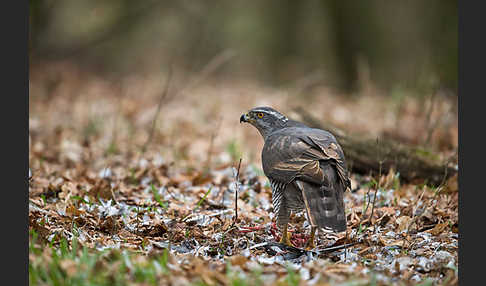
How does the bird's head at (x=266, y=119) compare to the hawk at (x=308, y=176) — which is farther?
the bird's head at (x=266, y=119)

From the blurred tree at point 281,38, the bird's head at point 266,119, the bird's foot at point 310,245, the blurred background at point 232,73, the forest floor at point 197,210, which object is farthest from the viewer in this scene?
the blurred tree at point 281,38

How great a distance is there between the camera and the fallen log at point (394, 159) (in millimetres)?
6219

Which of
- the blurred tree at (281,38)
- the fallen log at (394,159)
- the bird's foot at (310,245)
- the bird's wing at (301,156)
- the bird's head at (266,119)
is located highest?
the blurred tree at (281,38)

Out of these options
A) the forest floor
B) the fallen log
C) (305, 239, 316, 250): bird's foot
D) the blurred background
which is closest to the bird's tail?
the forest floor

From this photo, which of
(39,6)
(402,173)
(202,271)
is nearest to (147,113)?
(39,6)

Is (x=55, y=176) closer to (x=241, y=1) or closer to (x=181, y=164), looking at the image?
(x=181, y=164)

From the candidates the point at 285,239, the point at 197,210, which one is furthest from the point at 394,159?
the point at 197,210

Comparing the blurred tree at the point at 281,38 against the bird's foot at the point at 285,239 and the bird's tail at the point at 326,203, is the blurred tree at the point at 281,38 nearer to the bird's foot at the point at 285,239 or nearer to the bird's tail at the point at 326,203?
the bird's foot at the point at 285,239

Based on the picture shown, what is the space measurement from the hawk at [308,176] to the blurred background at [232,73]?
1.83 metres

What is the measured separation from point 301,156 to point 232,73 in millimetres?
15456

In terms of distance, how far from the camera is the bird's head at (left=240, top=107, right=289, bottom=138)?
17.4 feet

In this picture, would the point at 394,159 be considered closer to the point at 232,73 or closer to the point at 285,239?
the point at 285,239

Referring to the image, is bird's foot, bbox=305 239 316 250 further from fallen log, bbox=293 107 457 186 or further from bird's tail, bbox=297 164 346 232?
fallen log, bbox=293 107 457 186

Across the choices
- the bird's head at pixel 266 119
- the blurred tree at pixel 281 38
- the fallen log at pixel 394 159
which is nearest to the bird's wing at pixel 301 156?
the bird's head at pixel 266 119
